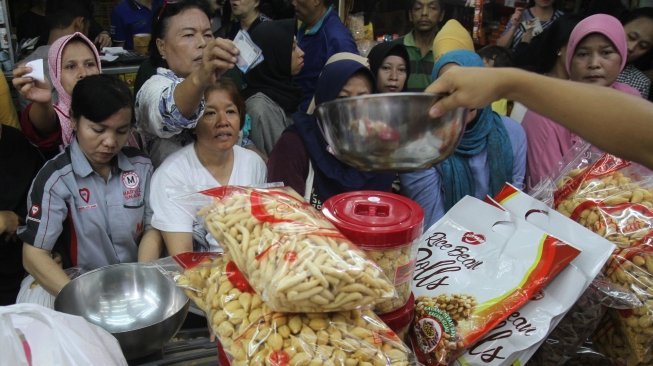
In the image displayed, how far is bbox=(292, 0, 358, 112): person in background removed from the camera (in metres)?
3.22

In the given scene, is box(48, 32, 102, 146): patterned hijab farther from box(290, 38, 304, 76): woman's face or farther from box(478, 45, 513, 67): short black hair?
box(478, 45, 513, 67): short black hair

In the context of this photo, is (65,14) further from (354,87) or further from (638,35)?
(638,35)

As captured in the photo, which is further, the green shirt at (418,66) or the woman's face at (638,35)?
the green shirt at (418,66)

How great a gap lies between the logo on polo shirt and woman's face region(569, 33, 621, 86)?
2033 millimetres

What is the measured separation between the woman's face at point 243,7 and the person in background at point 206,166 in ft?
5.81

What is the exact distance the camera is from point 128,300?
1.09 meters

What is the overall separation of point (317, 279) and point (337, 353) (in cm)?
12

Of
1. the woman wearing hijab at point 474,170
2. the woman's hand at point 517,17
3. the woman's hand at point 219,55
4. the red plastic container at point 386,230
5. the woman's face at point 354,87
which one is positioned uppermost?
the woman's hand at point 517,17

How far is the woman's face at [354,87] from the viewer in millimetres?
1971

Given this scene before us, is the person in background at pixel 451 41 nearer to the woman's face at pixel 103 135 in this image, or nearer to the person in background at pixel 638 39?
the person in background at pixel 638 39

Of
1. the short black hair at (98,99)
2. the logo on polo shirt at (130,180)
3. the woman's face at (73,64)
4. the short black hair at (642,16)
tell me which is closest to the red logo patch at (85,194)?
the logo on polo shirt at (130,180)

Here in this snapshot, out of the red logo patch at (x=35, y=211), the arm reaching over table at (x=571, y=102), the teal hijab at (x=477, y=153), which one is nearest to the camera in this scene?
the arm reaching over table at (x=571, y=102)

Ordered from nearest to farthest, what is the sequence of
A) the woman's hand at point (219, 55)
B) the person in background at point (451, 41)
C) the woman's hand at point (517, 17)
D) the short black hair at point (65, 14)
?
the woman's hand at point (219, 55) → the short black hair at point (65, 14) → the person in background at point (451, 41) → the woman's hand at point (517, 17)

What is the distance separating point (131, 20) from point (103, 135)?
3.22 meters
